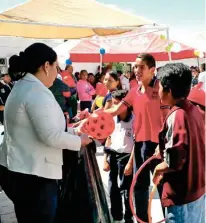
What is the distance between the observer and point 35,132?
1.98m

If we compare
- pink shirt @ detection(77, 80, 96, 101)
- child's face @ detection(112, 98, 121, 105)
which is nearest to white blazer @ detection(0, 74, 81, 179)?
child's face @ detection(112, 98, 121, 105)

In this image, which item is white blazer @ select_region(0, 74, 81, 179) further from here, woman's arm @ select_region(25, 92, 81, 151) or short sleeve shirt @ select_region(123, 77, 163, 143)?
short sleeve shirt @ select_region(123, 77, 163, 143)

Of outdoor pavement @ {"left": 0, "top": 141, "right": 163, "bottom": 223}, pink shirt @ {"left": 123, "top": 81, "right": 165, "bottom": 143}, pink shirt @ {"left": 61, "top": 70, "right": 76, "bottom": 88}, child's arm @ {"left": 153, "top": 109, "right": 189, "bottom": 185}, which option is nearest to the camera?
child's arm @ {"left": 153, "top": 109, "right": 189, "bottom": 185}

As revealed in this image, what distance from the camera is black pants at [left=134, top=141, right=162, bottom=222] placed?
279 centimetres

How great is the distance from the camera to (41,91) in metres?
1.97

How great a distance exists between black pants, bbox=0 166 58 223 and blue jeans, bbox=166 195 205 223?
25.9 inches

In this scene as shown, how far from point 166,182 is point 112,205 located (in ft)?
4.76

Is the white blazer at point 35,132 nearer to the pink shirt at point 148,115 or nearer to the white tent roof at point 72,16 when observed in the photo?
the pink shirt at point 148,115

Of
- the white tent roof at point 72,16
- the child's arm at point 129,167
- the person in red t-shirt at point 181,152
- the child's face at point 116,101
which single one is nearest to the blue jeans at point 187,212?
the person in red t-shirt at point 181,152

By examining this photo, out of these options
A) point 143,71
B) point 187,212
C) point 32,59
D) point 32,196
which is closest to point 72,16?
point 143,71

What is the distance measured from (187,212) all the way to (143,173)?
1.07 meters

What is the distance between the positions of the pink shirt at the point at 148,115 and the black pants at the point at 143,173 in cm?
6

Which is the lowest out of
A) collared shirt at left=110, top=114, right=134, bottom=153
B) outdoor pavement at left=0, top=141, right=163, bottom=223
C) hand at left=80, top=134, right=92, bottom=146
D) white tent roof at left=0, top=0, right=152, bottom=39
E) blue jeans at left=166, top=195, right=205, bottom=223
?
outdoor pavement at left=0, top=141, right=163, bottom=223

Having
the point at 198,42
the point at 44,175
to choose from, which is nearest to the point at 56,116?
the point at 44,175
